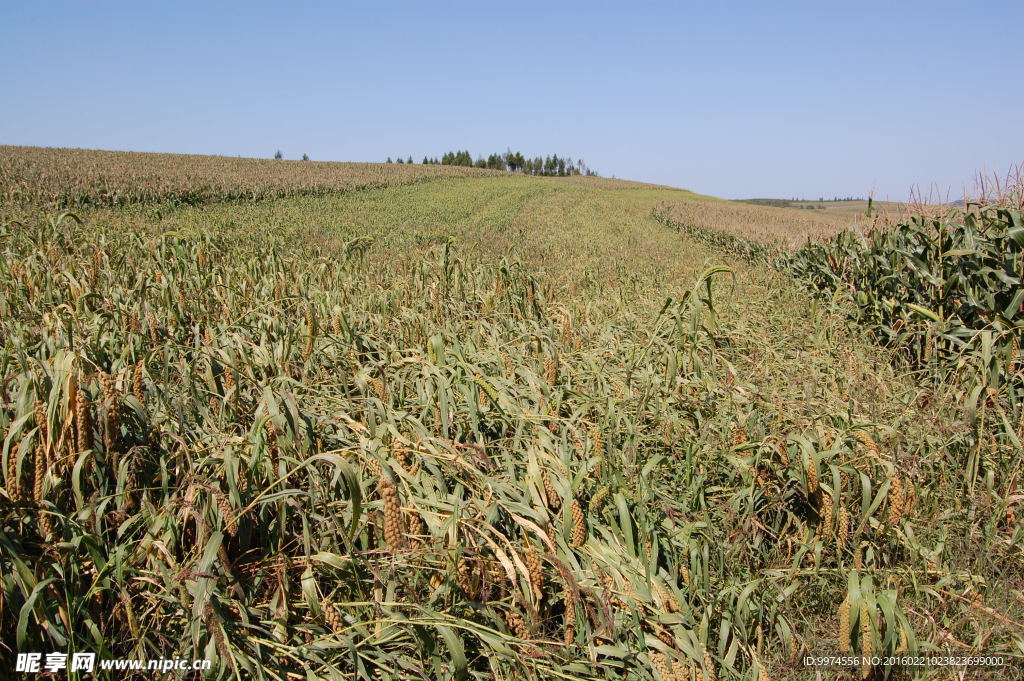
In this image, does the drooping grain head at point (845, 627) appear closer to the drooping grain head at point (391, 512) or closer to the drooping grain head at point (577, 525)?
the drooping grain head at point (577, 525)

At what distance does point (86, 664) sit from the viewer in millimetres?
1783

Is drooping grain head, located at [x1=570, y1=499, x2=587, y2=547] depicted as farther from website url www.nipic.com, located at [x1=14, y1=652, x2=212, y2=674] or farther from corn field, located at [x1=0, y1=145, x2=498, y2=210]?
corn field, located at [x1=0, y1=145, x2=498, y2=210]

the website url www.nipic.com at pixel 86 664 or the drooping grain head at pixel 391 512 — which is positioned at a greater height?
the drooping grain head at pixel 391 512

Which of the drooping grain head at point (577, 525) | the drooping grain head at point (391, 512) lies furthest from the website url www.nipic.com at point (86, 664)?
the drooping grain head at point (577, 525)

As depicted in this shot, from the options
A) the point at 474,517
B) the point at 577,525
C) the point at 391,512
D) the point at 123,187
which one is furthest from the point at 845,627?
the point at 123,187

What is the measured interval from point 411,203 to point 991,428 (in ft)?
75.4

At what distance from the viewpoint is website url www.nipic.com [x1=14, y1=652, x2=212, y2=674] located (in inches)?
68.5

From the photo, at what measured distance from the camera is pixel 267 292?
4.63 metres

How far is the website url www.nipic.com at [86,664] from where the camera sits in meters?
1.74

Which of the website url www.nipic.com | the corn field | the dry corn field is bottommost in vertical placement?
the website url www.nipic.com

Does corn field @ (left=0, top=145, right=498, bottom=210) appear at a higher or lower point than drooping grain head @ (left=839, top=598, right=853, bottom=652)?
higher

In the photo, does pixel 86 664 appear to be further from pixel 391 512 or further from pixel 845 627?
pixel 845 627

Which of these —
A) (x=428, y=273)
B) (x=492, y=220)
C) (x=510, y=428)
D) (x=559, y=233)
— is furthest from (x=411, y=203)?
(x=510, y=428)

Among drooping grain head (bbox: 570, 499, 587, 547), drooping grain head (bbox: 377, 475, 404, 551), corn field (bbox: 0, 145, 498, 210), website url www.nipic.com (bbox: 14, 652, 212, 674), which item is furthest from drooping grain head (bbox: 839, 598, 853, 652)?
corn field (bbox: 0, 145, 498, 210)
